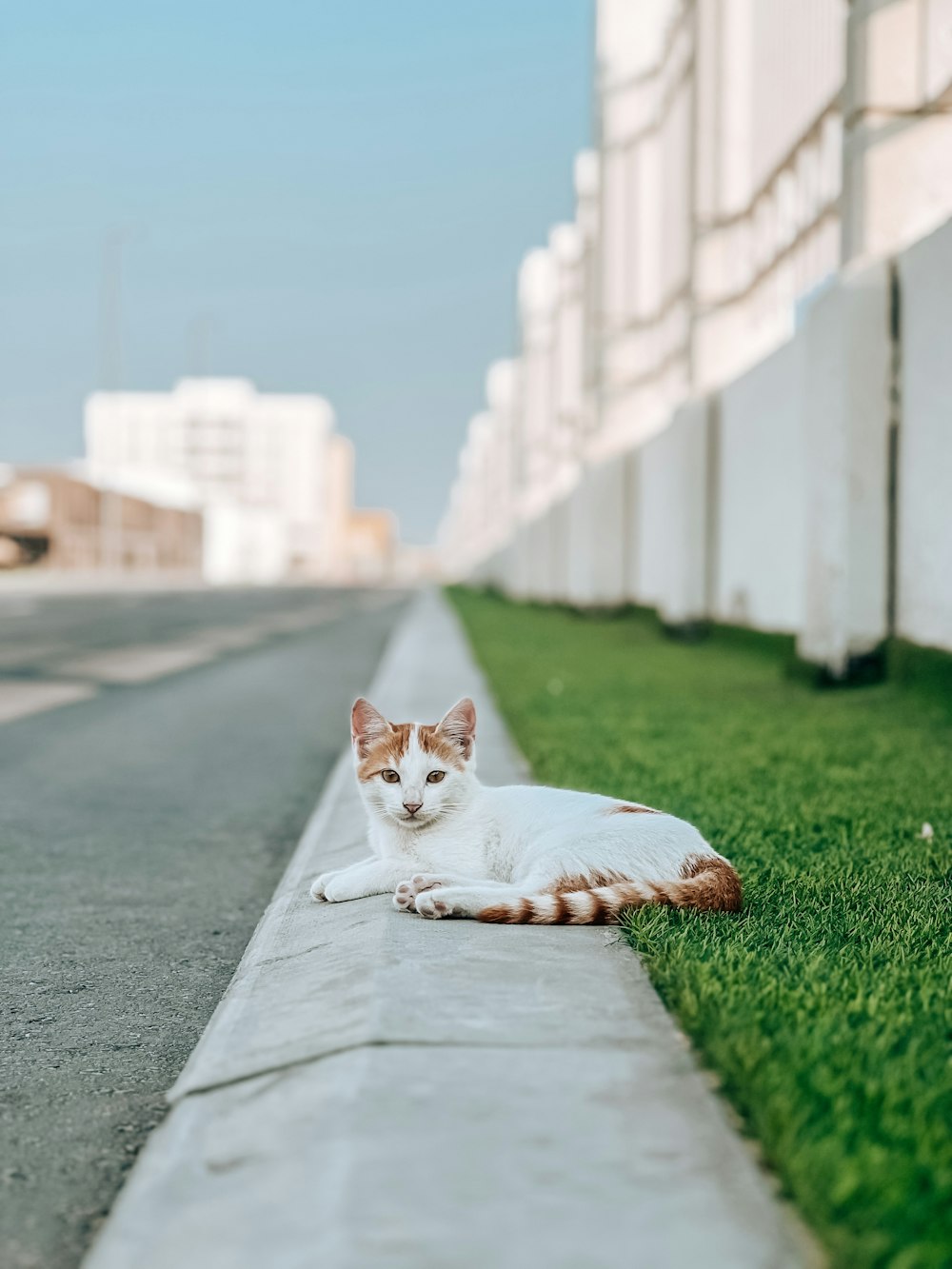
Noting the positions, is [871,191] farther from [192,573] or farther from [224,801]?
[192,573]

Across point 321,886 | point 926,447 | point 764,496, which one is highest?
point 926,447

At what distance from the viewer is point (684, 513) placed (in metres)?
17.7

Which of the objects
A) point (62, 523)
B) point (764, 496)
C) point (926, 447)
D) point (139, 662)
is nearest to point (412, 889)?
point (926, 447)

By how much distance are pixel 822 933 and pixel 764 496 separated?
11817mm

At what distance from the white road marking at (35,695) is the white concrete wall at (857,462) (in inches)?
261

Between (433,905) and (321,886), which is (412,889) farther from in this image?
(321,886)

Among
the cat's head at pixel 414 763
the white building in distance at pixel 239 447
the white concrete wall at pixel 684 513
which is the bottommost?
the cat's head at pixel 414 763

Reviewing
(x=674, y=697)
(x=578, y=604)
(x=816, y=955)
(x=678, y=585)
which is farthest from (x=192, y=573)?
(x=816, y=955)

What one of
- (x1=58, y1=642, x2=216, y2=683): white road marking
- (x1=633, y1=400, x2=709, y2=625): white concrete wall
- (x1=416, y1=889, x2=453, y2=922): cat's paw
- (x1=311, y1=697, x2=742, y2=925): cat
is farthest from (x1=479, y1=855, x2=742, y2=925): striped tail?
(x1=633, y1=400, x2=709, y2=625): white concrete wall

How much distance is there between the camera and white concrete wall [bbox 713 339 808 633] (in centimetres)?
1332

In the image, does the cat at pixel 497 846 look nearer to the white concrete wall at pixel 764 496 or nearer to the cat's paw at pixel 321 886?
the cat's paw at pixel 321 886

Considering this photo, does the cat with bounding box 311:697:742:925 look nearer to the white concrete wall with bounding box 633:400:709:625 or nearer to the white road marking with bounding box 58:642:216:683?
the white road marking with bounding box 58:642:216:683

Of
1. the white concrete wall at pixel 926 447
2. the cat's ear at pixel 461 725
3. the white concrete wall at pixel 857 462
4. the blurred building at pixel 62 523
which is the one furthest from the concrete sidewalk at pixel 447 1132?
the blurred building at pixel 62 523

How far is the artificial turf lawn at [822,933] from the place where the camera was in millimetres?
1888
